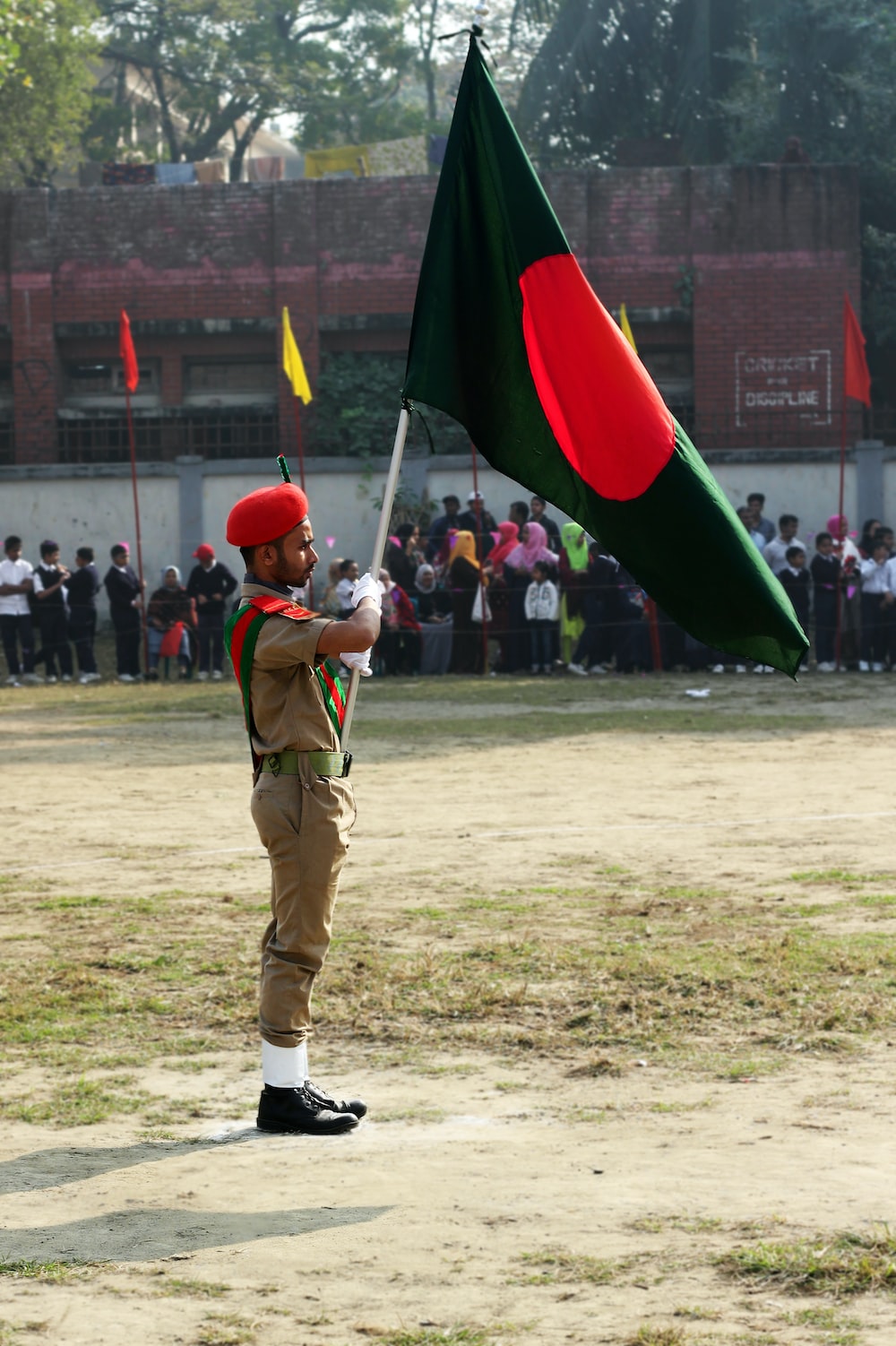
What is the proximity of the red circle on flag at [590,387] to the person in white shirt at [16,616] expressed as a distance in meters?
16.7

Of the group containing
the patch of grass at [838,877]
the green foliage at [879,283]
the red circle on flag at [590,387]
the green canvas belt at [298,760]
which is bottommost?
the patch of grass at [838,877]

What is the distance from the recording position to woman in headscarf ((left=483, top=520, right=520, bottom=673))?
69.6ft

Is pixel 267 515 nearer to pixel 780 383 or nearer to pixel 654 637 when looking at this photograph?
pixel 654 637

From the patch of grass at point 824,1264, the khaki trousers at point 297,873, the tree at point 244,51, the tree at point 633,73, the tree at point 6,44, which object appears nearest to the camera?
the patch of grass at point 824,1264

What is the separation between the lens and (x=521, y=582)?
21125mm

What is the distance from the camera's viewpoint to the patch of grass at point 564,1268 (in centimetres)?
375

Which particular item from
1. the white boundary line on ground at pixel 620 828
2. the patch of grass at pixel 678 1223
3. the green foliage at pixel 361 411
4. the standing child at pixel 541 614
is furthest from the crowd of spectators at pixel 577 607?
the patch of grass at pixel 678 1223

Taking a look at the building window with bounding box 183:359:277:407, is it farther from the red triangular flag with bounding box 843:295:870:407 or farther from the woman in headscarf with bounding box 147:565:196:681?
the red triangular flag with bounding box 843:295:870:407

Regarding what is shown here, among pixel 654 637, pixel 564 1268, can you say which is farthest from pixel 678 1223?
pixel 654 637

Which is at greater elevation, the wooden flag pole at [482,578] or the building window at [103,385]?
the building window at [103,385]

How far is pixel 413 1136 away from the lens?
4.93 metres

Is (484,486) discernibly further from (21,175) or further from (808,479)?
(21,175)

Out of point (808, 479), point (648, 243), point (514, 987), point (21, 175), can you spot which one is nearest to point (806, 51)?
point (648, 243)

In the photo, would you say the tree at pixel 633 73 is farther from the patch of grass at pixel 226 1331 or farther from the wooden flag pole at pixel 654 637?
the patch of grass at pixel 226 1331
